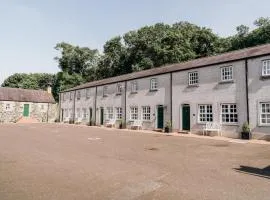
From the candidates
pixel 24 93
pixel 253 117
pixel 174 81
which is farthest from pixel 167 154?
pixel 24 93

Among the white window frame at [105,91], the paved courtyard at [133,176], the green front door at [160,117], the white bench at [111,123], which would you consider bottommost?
the paved courtyard at [133,176]

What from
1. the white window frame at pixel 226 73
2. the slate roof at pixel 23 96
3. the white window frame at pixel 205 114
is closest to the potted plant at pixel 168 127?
the white window frame at pixel 205 114

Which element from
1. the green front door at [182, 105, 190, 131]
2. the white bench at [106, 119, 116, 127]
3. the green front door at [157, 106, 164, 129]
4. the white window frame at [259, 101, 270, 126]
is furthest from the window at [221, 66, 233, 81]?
the white bench at [106, 119, 116, 127]

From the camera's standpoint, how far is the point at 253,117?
15672 millimetres

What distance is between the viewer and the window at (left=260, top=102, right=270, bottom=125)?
15242mm

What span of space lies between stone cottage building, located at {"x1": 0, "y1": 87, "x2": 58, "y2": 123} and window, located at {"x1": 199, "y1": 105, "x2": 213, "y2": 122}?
112 feet

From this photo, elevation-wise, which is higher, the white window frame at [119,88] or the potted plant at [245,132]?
the white window frame at [119,88]

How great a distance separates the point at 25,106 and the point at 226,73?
38.4 metres

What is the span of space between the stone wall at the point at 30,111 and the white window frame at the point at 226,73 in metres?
36.3

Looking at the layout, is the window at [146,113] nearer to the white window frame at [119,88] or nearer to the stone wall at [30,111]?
the white window frame at [119,88]

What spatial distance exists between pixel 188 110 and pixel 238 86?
190 inches

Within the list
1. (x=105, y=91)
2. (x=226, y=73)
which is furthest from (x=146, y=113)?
(x=226, y=73)

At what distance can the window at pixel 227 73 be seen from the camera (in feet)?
56.8

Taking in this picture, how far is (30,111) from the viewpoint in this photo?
144ft
